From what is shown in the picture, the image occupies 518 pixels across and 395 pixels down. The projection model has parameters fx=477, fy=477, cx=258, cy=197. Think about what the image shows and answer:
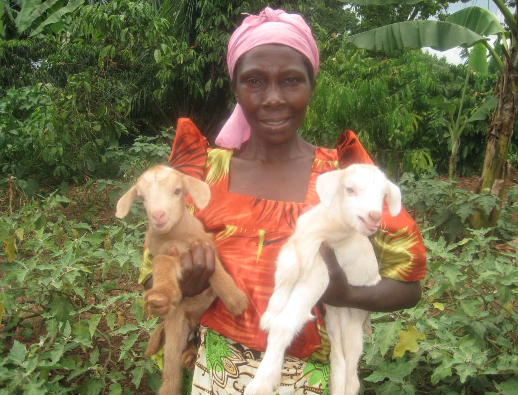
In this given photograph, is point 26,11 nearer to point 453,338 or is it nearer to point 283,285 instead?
point 453,338

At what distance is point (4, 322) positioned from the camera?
11.9 ft

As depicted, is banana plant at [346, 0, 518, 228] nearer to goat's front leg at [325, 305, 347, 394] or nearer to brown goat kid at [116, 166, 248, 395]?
goat's front leg at [325, 305, 347, 394]


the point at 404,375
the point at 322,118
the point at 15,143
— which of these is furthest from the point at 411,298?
the point at 15,143

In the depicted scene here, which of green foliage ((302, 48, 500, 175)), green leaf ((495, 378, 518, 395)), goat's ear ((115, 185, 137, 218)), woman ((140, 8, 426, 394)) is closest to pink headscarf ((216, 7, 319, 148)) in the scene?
woman ((140, 8, 426, 394))

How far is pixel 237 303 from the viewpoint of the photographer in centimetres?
150

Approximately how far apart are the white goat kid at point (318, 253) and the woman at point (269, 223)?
0.06 metres

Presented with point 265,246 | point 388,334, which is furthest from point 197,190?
point 388,334

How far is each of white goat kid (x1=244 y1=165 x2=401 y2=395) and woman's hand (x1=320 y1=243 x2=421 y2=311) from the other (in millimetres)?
26

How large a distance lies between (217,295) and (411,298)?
64 centimetres

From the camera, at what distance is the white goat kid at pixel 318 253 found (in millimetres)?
1241

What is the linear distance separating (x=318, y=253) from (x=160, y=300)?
1.52ft

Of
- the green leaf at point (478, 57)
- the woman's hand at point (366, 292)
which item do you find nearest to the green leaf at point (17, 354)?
the woman's hand at point (366, 292)

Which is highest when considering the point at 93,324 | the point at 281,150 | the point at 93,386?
the point at 281,150

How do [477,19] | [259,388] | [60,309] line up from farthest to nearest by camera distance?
[477,19]
[60,309]
[259,388]
